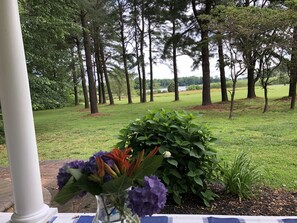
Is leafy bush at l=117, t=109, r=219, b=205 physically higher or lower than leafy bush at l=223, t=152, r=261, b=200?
higher

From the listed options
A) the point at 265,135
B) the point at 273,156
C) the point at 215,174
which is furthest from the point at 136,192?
the point at 265,135

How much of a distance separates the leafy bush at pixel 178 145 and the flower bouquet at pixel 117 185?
123 cm

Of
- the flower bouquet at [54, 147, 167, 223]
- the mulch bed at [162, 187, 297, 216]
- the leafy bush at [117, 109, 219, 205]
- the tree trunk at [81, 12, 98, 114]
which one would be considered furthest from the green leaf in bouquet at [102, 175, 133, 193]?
the tree trunk at [81, 12, 98, 114]

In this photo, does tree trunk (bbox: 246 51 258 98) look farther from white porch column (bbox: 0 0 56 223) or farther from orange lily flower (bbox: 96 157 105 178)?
orange lily flower (bbox: 96 157 105 178)

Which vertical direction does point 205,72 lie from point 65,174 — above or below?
above

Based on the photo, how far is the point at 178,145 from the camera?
1.98m

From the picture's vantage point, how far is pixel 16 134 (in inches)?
51.8

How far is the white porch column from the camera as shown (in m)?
1.28

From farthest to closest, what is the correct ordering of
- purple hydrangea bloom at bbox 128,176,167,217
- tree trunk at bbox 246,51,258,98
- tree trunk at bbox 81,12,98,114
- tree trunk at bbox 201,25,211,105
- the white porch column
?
tree trunk at bbox 201,25,211,105
tree trunk at bbox 81,12,98,114
tree trunk at bbox 246,51,258,98
the white porch column
purple hydrangea bloom at bbox 128,176,167,217

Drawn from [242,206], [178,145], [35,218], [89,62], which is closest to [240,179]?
[242,206]

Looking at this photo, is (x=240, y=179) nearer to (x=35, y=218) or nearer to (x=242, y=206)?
(x=242, y=206)

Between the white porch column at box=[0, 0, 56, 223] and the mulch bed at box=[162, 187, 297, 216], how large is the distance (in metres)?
1.05

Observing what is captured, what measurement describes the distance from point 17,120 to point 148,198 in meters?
0.93

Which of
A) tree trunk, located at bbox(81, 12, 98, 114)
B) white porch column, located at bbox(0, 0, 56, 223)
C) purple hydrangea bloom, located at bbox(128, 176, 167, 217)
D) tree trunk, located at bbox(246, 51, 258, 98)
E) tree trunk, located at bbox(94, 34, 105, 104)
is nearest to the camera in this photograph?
purple hydrangea bloom, located at bbox(128, 176, 167, 217)
